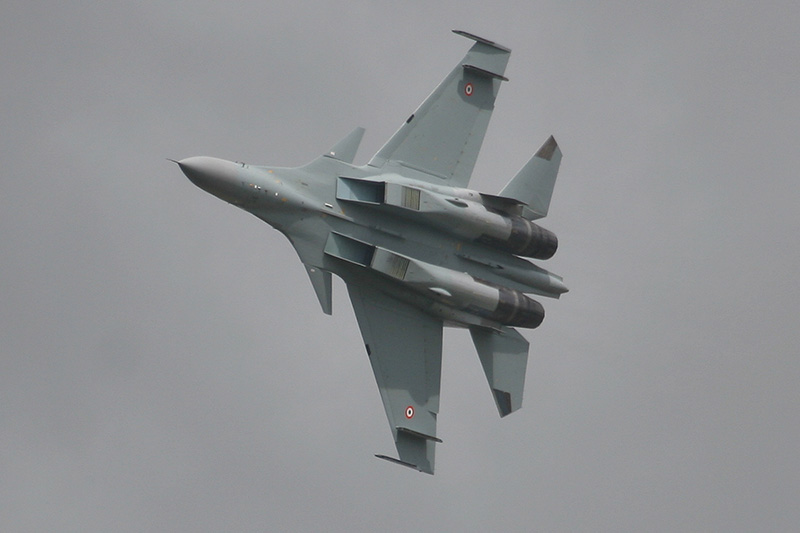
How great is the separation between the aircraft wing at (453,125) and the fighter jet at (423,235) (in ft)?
0.10

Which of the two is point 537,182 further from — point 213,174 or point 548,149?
point 213,174

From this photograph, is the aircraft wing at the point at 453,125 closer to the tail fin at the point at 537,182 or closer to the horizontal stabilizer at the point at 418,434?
the tail fin at the point at 537,182

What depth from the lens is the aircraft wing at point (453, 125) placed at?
47094mm


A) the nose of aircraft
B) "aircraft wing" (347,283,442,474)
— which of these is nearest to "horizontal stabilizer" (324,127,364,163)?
the nose of aircraft

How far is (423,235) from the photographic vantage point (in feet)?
151

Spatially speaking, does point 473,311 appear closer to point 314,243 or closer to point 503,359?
point 503,359

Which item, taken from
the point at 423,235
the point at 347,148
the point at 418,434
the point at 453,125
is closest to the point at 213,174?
the point at 347,148

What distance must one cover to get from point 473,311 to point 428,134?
18.6 ft

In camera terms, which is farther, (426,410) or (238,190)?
(426,410)

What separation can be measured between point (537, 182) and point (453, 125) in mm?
3162

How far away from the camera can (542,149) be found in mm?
48188

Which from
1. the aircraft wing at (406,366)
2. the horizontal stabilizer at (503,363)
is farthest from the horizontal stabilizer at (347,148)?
the horizontal stabilizer at (503,363)

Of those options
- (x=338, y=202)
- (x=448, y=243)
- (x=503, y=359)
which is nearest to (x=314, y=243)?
(x=338, y=202)

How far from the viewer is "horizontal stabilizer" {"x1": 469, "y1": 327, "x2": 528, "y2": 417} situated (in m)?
47.8
